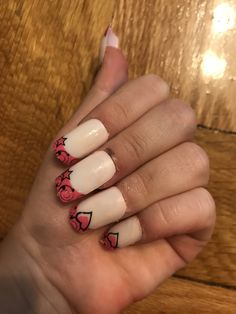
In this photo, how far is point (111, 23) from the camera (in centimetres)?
58

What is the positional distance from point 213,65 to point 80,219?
A: 0.72 feet

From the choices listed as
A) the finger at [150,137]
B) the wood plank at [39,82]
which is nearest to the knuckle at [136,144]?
the finger at [150,137]

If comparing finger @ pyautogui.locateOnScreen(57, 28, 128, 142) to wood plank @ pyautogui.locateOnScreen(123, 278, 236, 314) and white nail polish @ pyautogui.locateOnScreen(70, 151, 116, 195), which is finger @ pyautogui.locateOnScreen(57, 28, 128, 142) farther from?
wood plank @ pyautogui.locateOnScreen(123, 278, 236, 314)

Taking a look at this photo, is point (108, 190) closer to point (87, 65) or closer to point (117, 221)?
point (117, 221)

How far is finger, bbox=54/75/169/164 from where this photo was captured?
482mm

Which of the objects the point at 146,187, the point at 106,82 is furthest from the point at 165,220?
the point at 106,82

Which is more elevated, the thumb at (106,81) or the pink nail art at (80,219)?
the thumb at (106,81)

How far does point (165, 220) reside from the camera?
485 mm

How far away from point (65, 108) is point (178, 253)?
0.63 ft

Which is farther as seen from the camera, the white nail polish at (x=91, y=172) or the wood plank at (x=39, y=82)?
the wood plank at (x=39, y=82)

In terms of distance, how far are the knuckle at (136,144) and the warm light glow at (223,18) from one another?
163 mm

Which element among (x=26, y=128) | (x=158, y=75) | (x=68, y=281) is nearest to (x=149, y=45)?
Result: (x=158, y=75)

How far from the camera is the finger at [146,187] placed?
0.47m

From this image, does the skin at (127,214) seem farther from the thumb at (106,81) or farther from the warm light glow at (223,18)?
the warm light glow at (223,18)
